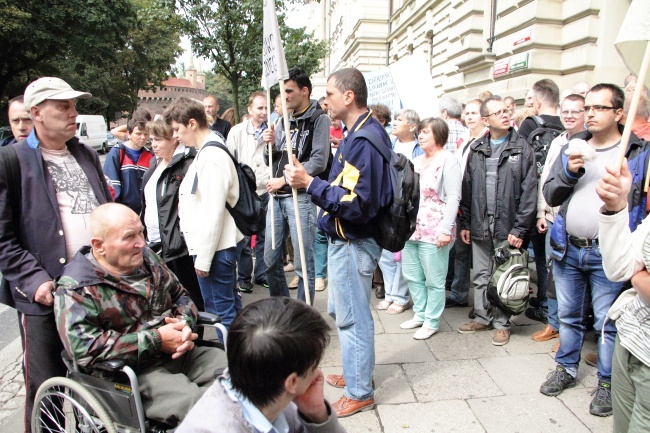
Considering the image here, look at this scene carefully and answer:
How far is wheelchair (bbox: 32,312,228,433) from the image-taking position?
206 centimetres

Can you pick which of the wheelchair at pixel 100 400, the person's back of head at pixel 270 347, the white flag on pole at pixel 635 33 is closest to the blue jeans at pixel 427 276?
the white flag on pole at pixel 635 33

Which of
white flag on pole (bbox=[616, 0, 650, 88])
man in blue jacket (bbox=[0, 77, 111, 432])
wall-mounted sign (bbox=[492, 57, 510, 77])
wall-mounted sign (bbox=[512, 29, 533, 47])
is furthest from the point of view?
wall-mounted sign (bbox=[492, 57, 510, 77])

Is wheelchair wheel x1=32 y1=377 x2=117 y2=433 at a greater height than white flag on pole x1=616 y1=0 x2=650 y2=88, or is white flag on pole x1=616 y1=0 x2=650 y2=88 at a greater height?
white flag on pole x1=616 y1=0 x2=650 y2=88

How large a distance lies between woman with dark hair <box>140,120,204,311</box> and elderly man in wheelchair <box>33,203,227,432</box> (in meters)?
0.97

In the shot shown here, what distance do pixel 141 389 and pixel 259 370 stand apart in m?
1.04

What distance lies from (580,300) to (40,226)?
10.9 ft

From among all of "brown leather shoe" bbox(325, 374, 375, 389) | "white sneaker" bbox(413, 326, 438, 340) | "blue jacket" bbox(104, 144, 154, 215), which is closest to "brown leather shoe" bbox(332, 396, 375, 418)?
"brown leather shoe" bbox(325, 374, 375, 389)

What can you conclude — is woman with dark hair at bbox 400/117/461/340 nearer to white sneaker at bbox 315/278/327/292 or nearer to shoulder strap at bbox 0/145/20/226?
white sneaker at bbox 315/278/327/292

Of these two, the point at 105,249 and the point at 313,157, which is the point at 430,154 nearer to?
the point at 313,157

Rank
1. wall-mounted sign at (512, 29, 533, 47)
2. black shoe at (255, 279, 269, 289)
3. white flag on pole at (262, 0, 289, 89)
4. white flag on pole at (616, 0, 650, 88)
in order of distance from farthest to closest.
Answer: wall-mounted sign at (512, 29, 533, 47), black shoe at (255, 279, 269, 289), white flag on pole at (262, 0, 289, 89), white flag on pole at (616, 0, 650, 88)

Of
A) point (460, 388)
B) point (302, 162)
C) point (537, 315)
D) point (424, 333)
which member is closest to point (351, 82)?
point (302, 162)

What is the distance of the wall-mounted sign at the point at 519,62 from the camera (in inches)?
394

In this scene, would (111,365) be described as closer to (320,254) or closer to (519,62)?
(320,254)

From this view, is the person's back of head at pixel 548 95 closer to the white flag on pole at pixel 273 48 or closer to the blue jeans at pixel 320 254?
the blue jeans at pixel 320 254
